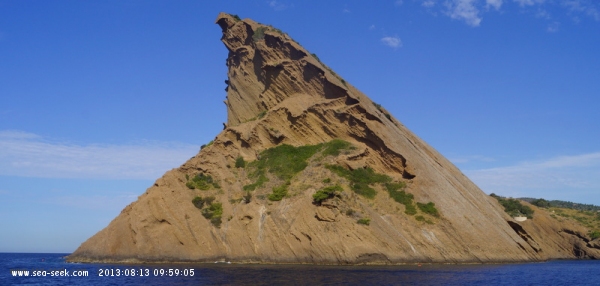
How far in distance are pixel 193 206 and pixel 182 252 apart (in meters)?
5.43

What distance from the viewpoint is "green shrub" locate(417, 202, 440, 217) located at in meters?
57.2

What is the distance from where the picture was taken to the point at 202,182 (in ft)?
200

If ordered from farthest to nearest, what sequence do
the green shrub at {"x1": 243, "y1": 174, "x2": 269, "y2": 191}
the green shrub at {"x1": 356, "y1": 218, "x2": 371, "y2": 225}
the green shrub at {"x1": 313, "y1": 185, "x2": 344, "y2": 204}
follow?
1. the green shrub at {"x1": 243, "y1": 174, "x2": 269, "y2": 191}
2. the green shrub at {"x1": 313, "y1": 185, "x2": 344, "y2": 204}
3. the green shrub at {"x1": 356, "y1": 218, "x2": 371, "y2": 225}

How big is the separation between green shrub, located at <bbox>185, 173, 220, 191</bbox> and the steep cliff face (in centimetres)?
13

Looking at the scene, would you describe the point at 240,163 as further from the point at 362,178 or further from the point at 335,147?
the point at 362,178

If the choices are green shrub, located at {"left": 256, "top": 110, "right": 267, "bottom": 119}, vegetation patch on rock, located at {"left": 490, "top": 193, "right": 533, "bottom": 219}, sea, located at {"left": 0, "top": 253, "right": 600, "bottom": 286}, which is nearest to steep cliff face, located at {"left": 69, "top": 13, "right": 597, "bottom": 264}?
green shrub, located at {"left": 256, "top": 110, "right": 267, "bottom": 119}

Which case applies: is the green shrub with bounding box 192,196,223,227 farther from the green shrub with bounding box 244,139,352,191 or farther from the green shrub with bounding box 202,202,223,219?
the green shrub with bounding box 244,139,352,191

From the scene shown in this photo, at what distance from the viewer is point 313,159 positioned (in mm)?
63469

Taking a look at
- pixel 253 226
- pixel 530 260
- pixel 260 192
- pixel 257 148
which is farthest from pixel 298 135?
pixel 530 260

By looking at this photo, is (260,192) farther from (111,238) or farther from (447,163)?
(447,163)
